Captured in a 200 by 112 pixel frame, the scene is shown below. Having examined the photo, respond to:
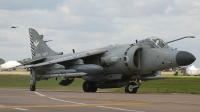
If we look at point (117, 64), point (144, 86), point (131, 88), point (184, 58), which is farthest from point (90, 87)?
point (144, 86)

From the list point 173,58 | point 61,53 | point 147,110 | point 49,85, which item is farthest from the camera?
point 49,85

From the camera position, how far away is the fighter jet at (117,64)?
81.4 ft

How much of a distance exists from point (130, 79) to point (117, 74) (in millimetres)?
865

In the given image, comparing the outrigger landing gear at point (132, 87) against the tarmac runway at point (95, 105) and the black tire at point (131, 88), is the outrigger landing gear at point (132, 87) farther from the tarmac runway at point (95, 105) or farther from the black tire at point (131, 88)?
the tarmac runway at point (95, 105)

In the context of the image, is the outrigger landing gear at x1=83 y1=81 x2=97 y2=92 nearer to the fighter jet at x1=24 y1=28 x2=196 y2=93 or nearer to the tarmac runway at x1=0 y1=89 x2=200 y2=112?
the fighter jet at x1=24 y1=28 x2=196 y2=93

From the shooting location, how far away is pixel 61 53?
3188 centimetres

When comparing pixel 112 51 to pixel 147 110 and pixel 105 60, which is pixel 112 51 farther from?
pixel 147 110

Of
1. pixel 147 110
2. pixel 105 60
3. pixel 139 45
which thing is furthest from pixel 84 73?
pixel 147 110

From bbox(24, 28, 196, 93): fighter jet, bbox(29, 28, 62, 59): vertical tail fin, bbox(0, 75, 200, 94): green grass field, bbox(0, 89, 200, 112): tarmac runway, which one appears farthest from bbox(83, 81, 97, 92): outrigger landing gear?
bbox(0, 89, 200, 112): tarmac runway

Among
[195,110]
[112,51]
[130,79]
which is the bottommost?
[195,110]

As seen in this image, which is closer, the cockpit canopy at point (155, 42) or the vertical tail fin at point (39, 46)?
the cockpit canopy at point (155, 42)

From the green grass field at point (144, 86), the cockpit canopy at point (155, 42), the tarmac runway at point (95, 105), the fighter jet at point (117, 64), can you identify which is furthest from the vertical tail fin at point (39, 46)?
the tarmac runway at point (95, 105)

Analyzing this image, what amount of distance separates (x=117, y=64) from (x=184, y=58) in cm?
433

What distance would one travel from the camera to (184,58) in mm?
23609
